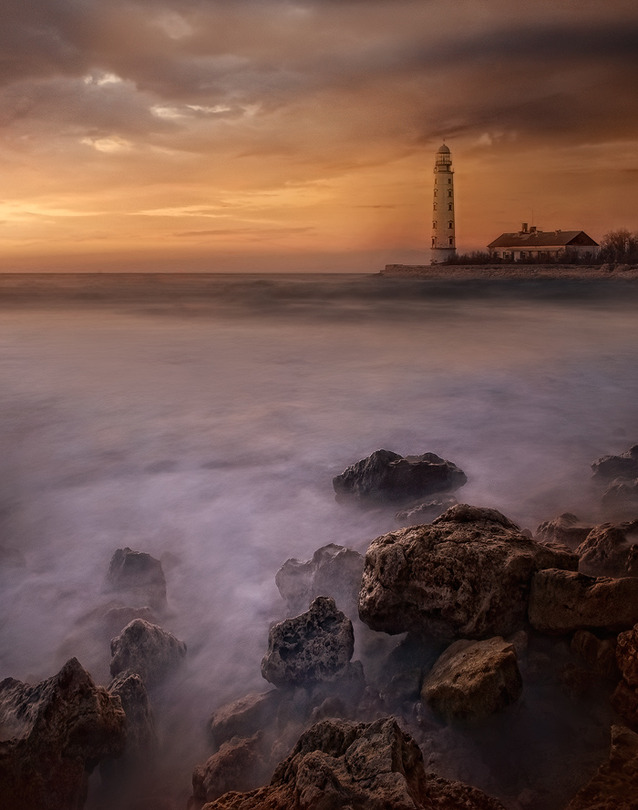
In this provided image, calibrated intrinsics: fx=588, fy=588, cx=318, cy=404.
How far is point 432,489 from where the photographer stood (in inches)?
261

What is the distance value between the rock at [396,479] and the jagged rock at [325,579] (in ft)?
5.49

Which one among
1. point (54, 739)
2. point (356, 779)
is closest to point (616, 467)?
point (356, 779)

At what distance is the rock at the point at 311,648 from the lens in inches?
141

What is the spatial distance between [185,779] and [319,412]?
8.49 m

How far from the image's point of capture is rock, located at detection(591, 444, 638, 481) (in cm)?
677

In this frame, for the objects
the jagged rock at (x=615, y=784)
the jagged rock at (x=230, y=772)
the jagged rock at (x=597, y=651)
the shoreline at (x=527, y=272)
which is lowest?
the jagged rock at (x=230, y=772)

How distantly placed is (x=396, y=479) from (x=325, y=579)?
2.13m

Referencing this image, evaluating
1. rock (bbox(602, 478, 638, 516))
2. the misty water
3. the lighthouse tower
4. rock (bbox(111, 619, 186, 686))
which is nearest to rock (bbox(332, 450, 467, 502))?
the misty water

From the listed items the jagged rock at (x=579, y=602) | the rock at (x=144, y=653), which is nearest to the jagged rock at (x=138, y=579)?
the rock at (x=144, y=653)

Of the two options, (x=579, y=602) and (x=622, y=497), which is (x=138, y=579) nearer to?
(x=579, y=602)

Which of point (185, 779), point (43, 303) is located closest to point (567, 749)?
point (185, 779)

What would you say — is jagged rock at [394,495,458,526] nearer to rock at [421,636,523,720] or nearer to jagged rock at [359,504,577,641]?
jagged rock at [359,504,577,641]

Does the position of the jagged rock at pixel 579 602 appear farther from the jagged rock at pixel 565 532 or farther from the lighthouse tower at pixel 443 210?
the lighthouse tower at pixel 443 210

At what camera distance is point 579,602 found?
330cm
